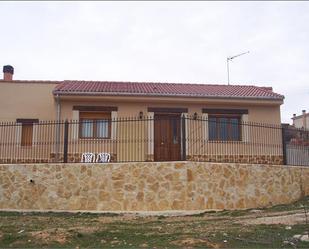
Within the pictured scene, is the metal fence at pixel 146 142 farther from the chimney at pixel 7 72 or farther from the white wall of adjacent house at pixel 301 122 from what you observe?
the white wall of adjacent house at pixel 301 122

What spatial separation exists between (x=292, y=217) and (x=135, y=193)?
4.89 m

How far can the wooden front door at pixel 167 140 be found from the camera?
17234mm

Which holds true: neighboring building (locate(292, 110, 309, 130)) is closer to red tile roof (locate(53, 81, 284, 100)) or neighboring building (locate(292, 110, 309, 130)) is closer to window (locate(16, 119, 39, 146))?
red tile roof (locate(53, 81, 284, 100))

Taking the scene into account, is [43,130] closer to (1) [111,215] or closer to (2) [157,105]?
(2) [157,105]

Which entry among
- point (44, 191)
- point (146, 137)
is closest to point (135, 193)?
point (44, 191)

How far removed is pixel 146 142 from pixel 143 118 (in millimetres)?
1308

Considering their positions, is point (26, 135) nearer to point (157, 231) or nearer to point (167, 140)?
point (167, 140)

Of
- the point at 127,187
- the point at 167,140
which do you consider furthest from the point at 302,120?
the point at 127,187

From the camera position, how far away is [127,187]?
13445 millimetres

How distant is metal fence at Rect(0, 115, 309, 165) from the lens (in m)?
16.6

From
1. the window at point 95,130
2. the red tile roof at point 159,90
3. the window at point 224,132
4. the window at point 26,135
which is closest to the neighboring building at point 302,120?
the red tile roof at point 159,90

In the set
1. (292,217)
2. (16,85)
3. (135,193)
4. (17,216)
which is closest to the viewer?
(292,217)

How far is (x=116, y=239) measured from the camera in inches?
348

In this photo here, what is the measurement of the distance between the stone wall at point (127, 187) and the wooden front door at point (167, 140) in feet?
11.9
